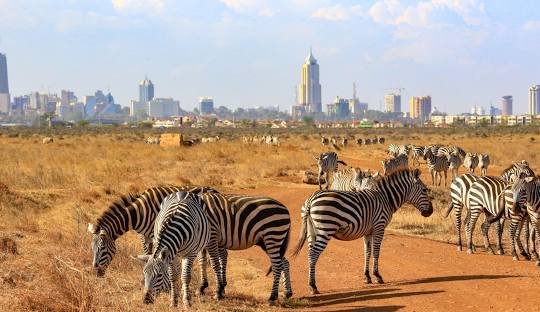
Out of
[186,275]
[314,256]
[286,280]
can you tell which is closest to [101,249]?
[186,275]

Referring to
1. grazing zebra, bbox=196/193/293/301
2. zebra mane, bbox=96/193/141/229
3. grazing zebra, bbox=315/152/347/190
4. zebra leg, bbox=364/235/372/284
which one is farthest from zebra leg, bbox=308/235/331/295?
grazing zebra, bbox=315/152/347/190

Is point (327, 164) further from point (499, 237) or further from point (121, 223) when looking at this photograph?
point (121, 223)

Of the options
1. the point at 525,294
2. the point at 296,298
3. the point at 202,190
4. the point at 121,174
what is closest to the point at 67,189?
the point at 121,174

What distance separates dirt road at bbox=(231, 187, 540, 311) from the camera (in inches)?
424

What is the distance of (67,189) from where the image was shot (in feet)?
84.0

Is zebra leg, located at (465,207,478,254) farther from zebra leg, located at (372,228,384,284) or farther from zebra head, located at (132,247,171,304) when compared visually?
zebra head, located at (132,247,171,304)

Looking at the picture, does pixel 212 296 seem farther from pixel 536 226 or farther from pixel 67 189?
pixel 67 189

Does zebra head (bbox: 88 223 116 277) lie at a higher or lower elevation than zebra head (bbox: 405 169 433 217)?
lower

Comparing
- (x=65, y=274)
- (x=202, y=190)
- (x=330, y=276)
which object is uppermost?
(x=202, y=190)

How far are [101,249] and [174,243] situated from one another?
1920 mm

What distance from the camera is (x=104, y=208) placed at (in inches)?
829

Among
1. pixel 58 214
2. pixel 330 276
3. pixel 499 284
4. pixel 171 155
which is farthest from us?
pixel 171 155

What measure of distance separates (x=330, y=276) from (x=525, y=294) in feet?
11.6

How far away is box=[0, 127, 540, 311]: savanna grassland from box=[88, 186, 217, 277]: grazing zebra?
1.35ft
